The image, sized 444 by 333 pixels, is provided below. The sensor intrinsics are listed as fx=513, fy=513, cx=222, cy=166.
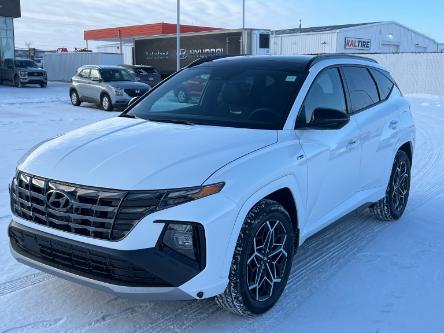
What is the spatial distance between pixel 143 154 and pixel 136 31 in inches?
2205

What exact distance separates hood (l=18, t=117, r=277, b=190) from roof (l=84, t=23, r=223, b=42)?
50251 millimetres

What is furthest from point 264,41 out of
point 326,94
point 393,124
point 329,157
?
point 329,157

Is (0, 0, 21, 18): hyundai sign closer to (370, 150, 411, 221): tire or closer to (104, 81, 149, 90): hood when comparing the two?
(104, 81, 149, 90): hood

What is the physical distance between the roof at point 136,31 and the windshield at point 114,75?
3377 centimetres

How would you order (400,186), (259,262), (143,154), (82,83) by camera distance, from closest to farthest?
1. (143,154)
2. (259,262)
3. (400,186)
4. (82,83)

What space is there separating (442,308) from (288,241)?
1190 mm

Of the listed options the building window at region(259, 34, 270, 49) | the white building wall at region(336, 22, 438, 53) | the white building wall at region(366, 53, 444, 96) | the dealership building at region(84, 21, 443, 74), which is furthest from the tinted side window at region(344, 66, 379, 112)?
the white building wall at region(336, 22, 438, 53)

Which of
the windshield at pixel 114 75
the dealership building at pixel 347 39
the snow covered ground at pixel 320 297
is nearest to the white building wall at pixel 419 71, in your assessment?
the dealership building at pixel 347 39

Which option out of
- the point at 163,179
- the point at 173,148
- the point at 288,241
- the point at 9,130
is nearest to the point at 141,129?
the point at 173,148

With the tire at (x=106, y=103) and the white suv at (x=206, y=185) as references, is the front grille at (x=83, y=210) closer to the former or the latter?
the white suv at (x=206, y=185)

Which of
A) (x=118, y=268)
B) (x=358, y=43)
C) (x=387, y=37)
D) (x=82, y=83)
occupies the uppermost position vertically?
(x=387, y=37)

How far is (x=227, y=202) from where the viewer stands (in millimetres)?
2955

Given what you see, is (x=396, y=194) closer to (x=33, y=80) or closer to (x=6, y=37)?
(x=33, y=80)

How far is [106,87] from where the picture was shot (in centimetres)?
1828
